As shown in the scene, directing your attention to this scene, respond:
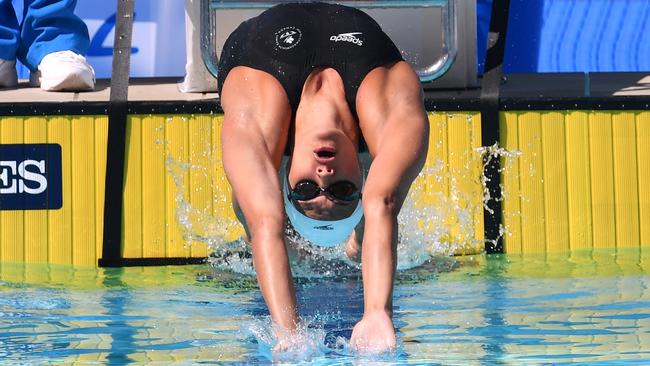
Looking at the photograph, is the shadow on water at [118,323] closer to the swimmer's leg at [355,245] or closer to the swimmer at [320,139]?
the swimmer at [320,139]

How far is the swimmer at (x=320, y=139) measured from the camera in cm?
333

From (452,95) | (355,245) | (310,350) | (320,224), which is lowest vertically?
(310,350)

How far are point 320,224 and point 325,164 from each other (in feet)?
1.12

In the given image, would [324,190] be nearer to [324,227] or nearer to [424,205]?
[324,227]

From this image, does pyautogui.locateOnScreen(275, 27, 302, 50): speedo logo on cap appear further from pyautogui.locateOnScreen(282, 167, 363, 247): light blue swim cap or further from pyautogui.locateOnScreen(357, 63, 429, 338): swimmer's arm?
pyautogui.locateOnScreen(282, 167, 363, 247): light blue swim cap

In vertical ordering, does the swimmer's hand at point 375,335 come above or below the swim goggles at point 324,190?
below

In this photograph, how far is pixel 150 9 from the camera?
622 centimetres

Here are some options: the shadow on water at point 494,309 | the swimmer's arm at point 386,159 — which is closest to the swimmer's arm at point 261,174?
the swimmer's arm at point 386,159

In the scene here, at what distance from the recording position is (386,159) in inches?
140

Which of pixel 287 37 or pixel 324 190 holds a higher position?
pixel 287 37

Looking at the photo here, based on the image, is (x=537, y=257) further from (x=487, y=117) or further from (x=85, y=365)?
(x=85, y=365)

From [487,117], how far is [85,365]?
248cm

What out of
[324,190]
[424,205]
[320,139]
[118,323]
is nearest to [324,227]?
[324,190]

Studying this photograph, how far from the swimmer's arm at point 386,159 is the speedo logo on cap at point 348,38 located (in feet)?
0.47
